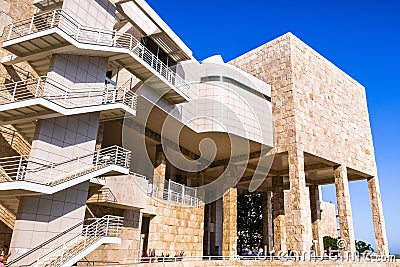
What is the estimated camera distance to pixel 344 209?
30.6m

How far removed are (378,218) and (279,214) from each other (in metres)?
10.5

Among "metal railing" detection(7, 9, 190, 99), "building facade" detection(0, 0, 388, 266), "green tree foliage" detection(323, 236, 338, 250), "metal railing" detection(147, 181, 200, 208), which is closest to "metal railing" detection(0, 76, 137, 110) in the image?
"building facade" detection(0, 0, 388, 266)

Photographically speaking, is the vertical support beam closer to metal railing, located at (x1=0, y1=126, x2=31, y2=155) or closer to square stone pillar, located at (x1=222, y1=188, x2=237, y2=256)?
square stone pillar, located at (x1=222, y1=188, x2=237, y2=256)

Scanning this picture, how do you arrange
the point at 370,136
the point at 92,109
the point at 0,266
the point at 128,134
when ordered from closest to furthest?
the point at 0,266 → the point at 92,109 → the point at 128,134 → the point at 370,136

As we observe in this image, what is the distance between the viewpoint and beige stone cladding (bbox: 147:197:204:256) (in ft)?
79.0

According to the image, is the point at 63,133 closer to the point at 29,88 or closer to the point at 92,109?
the point at 92,109

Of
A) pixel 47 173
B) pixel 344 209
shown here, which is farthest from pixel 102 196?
pixel 344 209

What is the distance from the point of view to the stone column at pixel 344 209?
29.5 m

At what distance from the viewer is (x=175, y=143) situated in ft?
94.4

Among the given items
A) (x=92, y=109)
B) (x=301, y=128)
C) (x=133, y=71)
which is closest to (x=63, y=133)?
(x=92, y=109)

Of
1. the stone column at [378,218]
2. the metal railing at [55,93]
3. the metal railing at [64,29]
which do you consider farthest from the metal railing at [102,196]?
the stone column at [378,218]

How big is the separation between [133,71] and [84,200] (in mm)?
7935

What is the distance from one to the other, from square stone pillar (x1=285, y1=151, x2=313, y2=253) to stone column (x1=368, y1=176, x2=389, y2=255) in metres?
12.3

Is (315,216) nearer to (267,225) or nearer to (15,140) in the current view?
(267,225)
